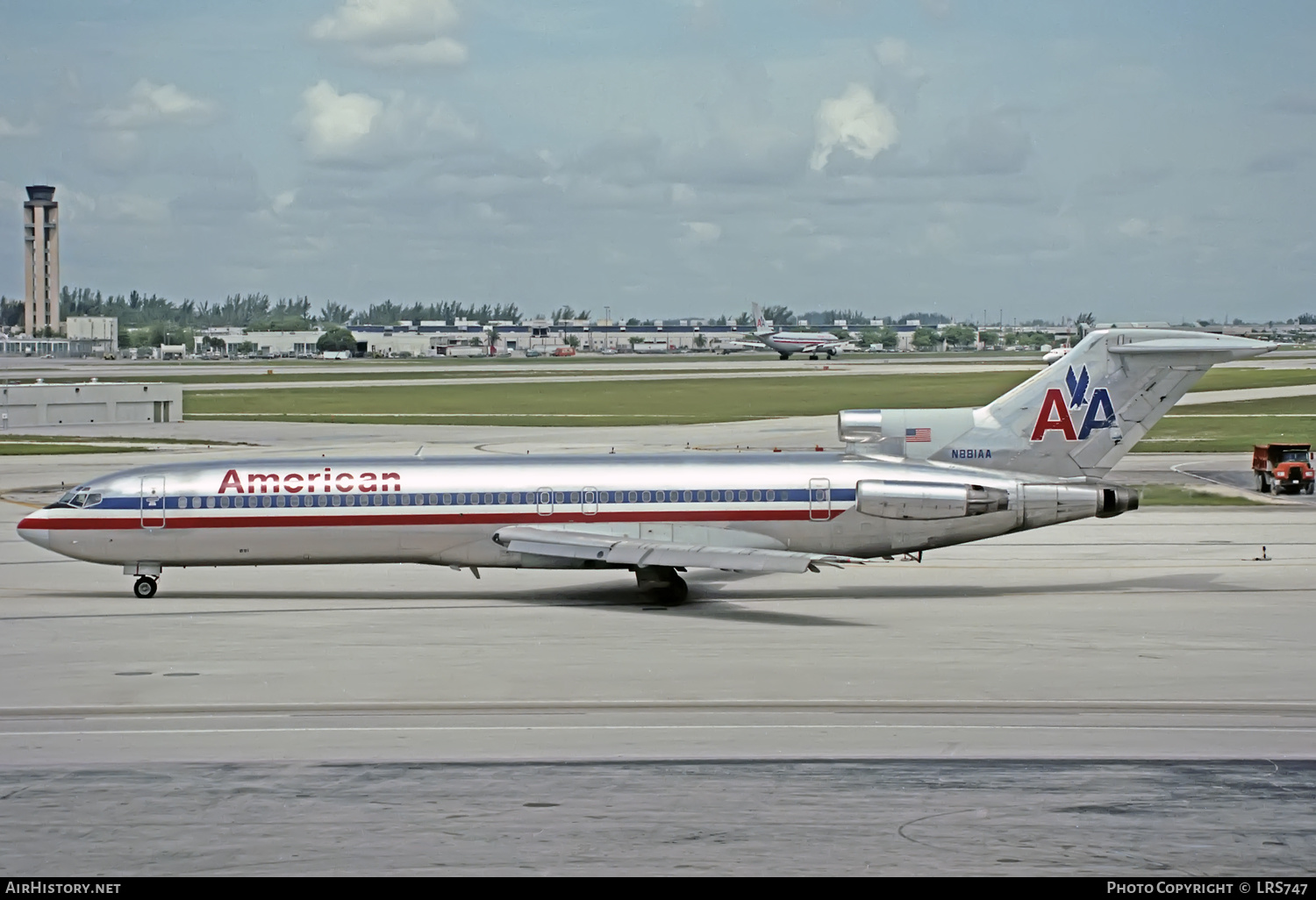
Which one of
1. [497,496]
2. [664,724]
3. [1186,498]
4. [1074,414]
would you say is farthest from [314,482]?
[1186,498]

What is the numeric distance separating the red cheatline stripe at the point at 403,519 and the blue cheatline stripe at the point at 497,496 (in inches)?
9.3

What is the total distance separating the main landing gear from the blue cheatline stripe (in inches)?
61.5

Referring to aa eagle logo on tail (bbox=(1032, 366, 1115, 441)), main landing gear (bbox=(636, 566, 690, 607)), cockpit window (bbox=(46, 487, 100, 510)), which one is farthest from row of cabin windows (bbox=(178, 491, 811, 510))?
aa eagle logo on tail (bbox=(1032, 366, 1115, 441))

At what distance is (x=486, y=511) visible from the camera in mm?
32906

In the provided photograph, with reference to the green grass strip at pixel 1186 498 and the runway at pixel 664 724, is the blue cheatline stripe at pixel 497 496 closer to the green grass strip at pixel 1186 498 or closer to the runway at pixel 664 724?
the runway at pixel 664 724

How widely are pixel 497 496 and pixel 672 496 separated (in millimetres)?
3858

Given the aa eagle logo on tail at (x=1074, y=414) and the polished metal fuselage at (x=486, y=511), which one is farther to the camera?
the aa eagle logo on tail at (x=1074, y=414)

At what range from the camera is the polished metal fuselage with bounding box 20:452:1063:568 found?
32.7 metres

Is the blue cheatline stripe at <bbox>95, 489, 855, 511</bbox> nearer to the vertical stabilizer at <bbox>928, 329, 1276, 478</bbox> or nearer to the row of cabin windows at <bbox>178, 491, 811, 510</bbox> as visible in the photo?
the row of cabin windows at <bbox>178, 491, 811, 510</bbox>

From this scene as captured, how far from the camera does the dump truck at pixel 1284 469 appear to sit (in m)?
52.2

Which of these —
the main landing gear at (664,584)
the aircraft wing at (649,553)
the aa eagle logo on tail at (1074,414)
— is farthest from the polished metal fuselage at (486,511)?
the aa eagle logo on tail at (1074,414)

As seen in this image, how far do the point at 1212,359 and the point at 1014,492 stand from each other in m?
6.19
